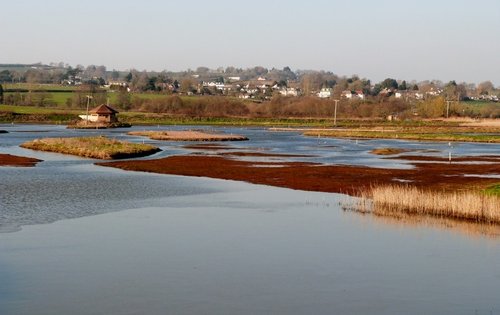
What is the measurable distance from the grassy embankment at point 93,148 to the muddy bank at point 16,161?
20.1 feet

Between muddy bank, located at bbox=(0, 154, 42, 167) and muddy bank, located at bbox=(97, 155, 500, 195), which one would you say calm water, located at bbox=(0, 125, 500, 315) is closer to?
muddy bank, located at bbox=(97, 155, 500, 195)

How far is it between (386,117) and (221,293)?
143688 mm

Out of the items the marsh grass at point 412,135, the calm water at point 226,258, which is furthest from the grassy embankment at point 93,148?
the marsh grass at point 412,135

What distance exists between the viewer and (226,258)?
76.4ft

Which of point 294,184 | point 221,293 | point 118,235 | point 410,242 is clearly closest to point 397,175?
point 294,184

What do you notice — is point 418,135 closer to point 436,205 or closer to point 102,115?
point 102,115

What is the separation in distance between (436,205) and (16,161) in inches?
1280

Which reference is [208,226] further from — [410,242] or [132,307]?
[132,307]

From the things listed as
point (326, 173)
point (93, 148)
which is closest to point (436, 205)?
point (326, 173)

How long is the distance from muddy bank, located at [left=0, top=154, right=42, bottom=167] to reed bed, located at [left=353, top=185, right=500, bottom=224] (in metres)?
26.6

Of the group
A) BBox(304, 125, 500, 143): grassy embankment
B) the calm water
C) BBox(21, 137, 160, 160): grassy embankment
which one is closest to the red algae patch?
BBox(21, 137, 160, 160): grassy embankment

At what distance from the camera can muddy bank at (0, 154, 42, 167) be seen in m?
51.5

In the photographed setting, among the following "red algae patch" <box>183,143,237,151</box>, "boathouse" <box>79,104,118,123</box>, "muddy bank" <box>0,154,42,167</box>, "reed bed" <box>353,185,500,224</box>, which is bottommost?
"muddy bank" <box>0,154,42,167</box>

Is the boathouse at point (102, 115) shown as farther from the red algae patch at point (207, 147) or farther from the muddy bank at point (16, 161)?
the muddy bank at point (16, 161)
